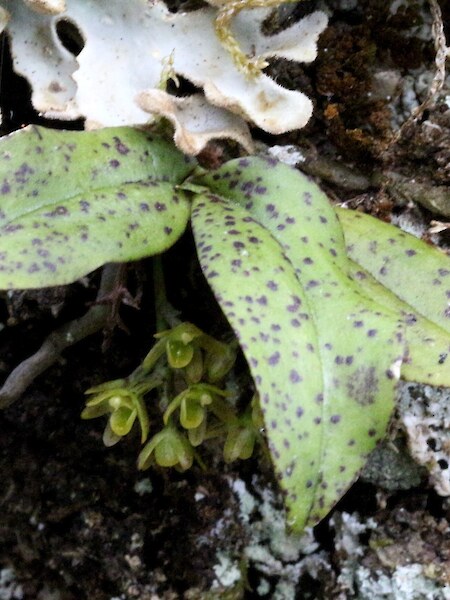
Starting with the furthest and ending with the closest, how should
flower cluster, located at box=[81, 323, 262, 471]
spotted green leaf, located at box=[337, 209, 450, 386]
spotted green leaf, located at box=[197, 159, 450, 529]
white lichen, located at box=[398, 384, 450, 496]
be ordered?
1. white lichen, located at box=[398, 384, 450, 496]
2. flower cluster, located at box=[81, 323, 262, 471]
3. spotted green leaf, located at box=[337, 209, 450, 386]
4. spotted green leaf, located at box=[197, 159, 450, 529]

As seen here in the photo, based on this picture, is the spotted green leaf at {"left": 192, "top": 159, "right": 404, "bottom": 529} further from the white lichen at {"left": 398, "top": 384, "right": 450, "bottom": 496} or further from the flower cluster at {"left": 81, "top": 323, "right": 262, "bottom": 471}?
the white lichen at {"left": 398, "top": 384, "right": 450, "bottom": 496}

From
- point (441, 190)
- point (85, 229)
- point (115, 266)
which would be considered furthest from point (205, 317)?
point (441, 190)

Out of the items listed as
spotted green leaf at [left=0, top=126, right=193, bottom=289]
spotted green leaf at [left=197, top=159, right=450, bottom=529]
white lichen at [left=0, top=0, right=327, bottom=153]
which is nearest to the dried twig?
white lichen at [left=0, top=0, right=327, bottom=153]

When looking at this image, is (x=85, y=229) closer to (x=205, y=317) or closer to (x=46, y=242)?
(x=46, y=242)

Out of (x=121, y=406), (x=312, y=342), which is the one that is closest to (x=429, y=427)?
(x=312, y=342)

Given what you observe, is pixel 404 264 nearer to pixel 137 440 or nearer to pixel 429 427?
pixel 429 427

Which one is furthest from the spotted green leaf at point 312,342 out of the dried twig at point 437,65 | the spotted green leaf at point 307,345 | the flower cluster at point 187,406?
the dried twig at point 437,65
